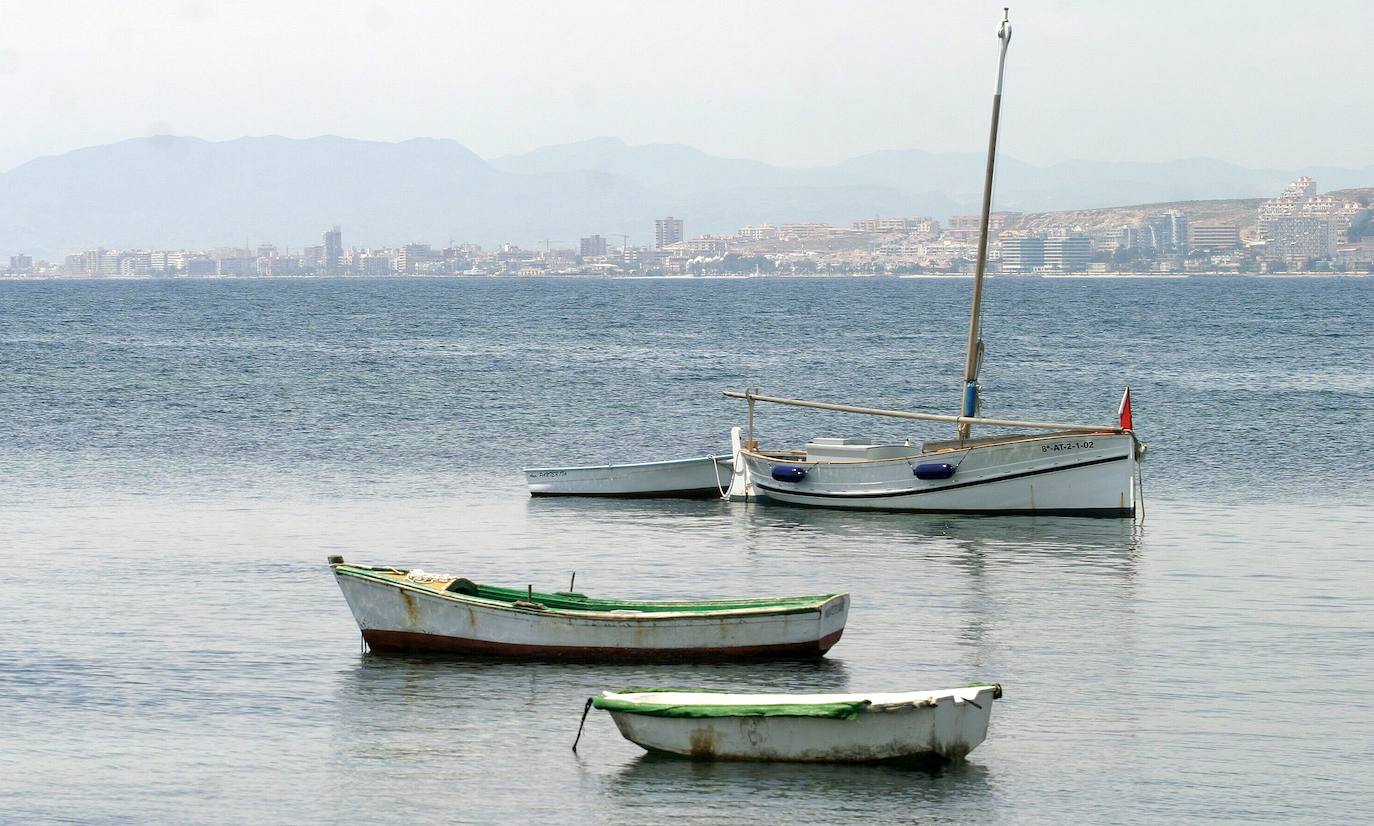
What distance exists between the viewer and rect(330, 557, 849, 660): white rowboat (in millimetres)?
26828

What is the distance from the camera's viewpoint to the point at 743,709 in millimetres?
21859

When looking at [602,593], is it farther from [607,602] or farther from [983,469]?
[983,469]

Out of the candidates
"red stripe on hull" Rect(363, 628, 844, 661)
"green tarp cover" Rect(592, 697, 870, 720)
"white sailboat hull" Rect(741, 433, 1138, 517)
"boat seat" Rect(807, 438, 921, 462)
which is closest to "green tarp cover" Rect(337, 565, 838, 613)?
"red stripe on hull" Rect(363, 628, 844, 661)

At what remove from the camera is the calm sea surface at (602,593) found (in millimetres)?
21484

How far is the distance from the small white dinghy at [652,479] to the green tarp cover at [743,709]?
86.9 feet

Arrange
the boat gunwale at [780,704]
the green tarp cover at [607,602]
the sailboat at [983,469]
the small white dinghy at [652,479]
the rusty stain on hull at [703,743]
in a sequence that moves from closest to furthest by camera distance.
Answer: the boat gunwale at [780,704]
the rusty stain on hull at [703,743]
the green tarp cover at [607,602]
the sailboat at [983,469]
the small white dinghy at [652,479]

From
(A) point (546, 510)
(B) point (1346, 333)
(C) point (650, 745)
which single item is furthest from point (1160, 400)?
(B) point (1346, 333)

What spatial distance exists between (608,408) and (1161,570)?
42546 mm

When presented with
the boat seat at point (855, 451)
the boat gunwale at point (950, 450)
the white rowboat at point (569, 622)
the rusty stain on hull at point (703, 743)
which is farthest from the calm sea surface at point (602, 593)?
the boat seat at point (855, 451)

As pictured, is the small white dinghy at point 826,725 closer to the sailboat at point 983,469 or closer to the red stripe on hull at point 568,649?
the red stripe on hull at point 568,649

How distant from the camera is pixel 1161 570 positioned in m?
36.5

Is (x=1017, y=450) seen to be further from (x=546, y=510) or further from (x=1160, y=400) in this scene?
(x=1160, y=400)

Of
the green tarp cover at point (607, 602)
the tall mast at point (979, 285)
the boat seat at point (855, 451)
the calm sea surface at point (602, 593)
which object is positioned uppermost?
the tall mast at point (979, 285)

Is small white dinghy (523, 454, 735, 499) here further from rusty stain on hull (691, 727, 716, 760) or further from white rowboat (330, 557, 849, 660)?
rusty stain on hull (691, 727, 716, 760)
